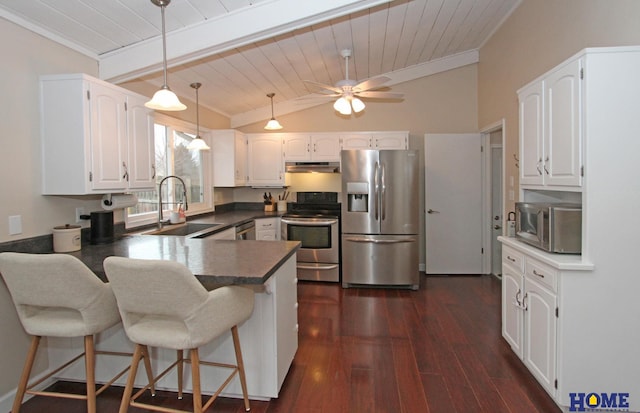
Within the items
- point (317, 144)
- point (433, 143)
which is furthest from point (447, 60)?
point (317, 144)

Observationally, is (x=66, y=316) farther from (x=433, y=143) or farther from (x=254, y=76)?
(x=433, y=143)

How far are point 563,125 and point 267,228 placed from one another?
3.63m

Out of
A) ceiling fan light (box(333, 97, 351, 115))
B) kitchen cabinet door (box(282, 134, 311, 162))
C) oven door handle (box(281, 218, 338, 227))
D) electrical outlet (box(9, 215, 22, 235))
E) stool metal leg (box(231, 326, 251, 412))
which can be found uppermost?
ceiling fan light (box(333, 97, 351, 115))

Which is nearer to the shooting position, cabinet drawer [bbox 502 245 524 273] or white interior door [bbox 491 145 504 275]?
cabinet drawer [bbox 502 245 524 273]

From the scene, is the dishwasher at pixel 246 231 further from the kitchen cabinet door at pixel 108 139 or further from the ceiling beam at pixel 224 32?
the ceiling beam at pixel 224 32

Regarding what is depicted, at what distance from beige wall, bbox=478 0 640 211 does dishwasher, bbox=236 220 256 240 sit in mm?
3117

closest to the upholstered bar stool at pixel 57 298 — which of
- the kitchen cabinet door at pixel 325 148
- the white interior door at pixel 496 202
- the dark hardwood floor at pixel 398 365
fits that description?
the dark hardwood floor at pixel 398 365

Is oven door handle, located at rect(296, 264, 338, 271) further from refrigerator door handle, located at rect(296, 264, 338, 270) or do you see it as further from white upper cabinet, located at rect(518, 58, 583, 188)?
white upper cabinet, located at rect(518, 58, 583, 188)

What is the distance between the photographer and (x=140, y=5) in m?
2.21

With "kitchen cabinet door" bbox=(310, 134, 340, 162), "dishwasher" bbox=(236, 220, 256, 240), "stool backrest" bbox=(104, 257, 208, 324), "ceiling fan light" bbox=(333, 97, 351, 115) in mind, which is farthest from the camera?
"kitchen cabinet door" bbox=(310, 134, 340, 162)

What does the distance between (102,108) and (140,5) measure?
723 millimetres

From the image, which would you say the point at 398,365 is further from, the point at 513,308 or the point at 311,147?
the point at 311,147

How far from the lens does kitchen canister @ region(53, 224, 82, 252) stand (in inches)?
92.8

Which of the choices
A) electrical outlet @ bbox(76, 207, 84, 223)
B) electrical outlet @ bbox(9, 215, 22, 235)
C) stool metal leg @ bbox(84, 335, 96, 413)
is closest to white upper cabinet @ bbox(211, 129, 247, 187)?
electrical outlet @ bbox(76, 207, 84, 223)
